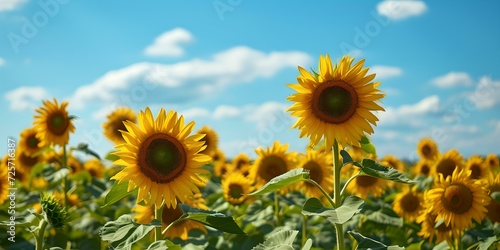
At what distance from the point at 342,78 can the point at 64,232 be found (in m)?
3.49

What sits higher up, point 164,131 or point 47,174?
point 47,174

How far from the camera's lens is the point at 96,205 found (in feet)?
23.6

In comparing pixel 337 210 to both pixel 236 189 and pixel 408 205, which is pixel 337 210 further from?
pixel 408 205

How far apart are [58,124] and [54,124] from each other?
0.16 feet

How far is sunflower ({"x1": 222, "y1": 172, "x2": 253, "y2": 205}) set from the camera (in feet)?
20.2

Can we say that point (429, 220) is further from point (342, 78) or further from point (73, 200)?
point (73, 200)

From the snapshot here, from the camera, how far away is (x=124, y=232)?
122 inches

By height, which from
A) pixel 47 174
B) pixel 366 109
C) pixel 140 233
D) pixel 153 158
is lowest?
pixel 140 233

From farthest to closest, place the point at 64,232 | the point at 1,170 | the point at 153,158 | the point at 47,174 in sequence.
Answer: the point at 1,170, the point at 47,174, the point at 64,232, the point at 153,158

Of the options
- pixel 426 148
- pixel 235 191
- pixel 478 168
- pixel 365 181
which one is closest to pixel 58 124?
pixel 235 191

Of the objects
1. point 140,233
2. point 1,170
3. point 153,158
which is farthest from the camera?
point 1,170

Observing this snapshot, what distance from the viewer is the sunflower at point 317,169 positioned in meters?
5.93

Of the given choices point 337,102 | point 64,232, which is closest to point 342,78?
point 337,102

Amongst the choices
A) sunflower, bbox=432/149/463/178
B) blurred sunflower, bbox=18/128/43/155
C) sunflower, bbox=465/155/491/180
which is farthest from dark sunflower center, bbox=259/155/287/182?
blurred sunflower, bbox=18/128/43/155
